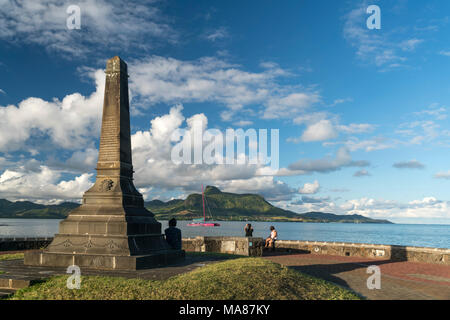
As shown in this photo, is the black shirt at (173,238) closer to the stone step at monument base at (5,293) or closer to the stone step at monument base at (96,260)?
the stone step at monument base at (96,260)

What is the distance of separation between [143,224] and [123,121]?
4.64 m

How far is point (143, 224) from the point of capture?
14.3m

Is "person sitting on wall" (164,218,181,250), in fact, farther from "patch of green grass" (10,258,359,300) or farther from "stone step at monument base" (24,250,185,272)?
"patch of green grass" (10,258,359,300)

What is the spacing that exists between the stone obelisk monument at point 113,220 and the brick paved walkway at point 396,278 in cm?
646

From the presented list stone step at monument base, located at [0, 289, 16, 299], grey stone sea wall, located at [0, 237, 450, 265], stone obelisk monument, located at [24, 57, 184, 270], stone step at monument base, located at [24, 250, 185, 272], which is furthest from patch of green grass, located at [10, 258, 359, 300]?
grey stone sea wall, located at [0, 237, 450, 265]

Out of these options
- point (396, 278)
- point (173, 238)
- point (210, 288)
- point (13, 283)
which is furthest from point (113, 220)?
point (396, 278)

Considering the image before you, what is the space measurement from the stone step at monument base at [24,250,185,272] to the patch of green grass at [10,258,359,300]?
2.85 m

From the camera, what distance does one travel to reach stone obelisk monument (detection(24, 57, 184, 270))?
41.9 ft

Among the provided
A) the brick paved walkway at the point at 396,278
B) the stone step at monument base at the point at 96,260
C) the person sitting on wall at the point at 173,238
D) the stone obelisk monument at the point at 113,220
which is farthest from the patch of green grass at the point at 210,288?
the person sitting on wall at the point at 173,238

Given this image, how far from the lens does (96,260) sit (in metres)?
12.5

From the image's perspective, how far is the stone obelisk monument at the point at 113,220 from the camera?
41.9ft

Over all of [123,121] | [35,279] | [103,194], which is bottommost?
[35,279]

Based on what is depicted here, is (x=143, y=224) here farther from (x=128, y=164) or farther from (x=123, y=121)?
(x=123, y=121)
